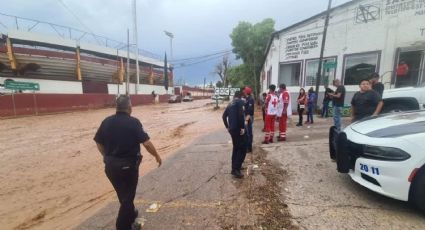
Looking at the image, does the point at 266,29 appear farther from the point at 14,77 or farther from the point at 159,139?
the point at 14,77

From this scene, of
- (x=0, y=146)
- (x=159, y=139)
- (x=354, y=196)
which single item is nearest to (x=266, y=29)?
(x=159, y=139)

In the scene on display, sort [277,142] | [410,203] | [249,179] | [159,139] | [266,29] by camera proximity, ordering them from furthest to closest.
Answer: [266,29] < [159,139] < [277,142] < [249,179] < [410,203]

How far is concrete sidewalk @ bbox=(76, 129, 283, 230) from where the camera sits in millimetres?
3529

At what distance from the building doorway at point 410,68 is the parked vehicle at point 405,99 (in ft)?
21.4

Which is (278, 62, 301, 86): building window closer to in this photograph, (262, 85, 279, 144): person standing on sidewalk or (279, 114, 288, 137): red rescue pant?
(279, 114, 288, 137): red rescue pant

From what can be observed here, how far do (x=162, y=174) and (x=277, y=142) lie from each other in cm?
378

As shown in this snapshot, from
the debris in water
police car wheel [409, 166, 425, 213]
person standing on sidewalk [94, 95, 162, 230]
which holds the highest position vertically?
person standing on sidewalk [94, 95, 162, 230]

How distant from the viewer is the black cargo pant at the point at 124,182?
309 centimetres

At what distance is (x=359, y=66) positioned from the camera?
13.4 meters

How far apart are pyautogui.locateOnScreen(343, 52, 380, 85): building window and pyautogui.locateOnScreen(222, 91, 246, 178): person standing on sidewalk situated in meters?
10.7

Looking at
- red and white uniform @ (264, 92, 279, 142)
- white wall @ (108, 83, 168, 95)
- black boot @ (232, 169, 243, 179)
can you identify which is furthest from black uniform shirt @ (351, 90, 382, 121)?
white wall @ (108, 83, 168, 95)

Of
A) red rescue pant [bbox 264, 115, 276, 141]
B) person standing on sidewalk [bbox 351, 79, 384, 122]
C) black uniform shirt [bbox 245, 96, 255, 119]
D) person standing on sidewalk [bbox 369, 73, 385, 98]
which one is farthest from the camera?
red rescue pant [bbox 264, 115, 276, 141]

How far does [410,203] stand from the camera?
3.44 meters

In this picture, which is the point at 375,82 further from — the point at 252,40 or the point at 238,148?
the point at 252,40
